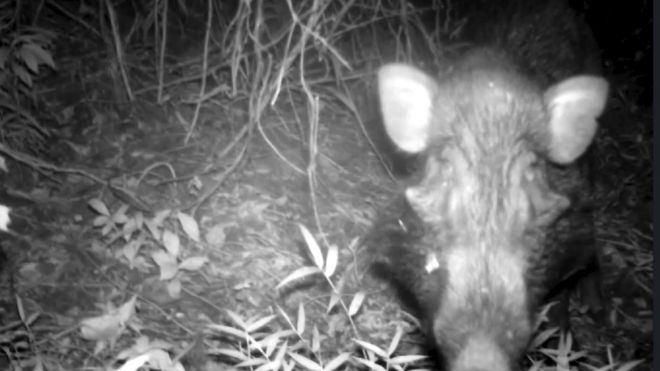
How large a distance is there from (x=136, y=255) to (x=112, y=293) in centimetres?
30

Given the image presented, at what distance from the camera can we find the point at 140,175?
4.29 meters

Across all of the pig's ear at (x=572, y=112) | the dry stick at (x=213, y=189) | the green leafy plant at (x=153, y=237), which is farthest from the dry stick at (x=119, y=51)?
the pig's ear at (x=572, y=112)

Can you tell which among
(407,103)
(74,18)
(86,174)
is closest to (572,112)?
(407,103)

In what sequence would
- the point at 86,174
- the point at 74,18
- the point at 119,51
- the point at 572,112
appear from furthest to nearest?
the point at 74,18 → the point at 119,51 → the point at 86,174 → the point at 572,112

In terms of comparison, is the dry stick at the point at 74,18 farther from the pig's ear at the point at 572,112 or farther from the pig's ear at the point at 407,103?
the pig's ear at the point at 572,112

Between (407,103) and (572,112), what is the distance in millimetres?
796

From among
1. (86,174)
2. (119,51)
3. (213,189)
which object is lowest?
(213,189)

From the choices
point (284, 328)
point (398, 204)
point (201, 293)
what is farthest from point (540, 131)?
point (201, 293)

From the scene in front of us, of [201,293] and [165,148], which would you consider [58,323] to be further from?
[165,148]

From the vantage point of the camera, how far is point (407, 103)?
121 inches

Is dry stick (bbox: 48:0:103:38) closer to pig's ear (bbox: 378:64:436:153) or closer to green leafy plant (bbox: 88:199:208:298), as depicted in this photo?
green leafy plant (bbox: 88:199:208:298)

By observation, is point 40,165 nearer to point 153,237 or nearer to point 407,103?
point 153,237

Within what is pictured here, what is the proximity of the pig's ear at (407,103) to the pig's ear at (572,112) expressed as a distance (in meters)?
0.59

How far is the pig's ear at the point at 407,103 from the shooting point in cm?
304
